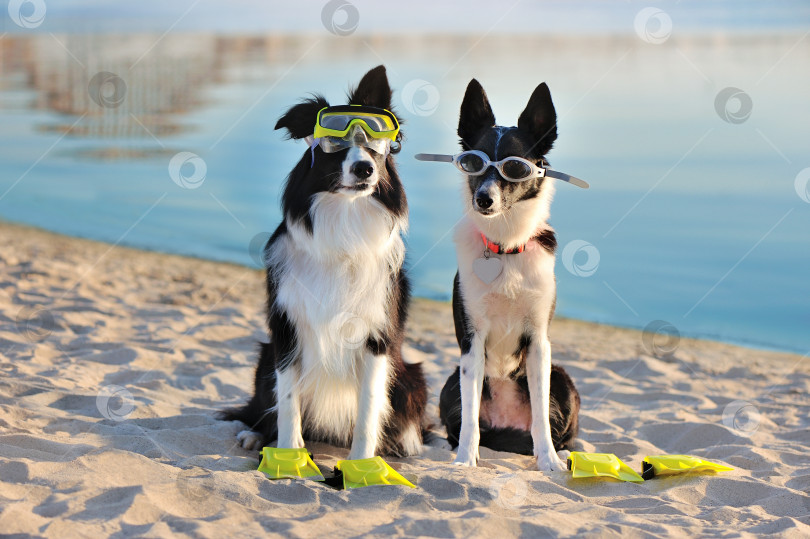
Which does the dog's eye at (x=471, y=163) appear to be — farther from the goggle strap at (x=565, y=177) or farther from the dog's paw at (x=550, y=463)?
the dog's paw at (x=550, y=463)

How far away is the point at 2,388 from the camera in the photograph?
4.64 meters

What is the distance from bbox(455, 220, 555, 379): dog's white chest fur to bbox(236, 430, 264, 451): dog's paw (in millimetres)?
1251

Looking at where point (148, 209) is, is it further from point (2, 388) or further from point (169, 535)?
point (169, 535)

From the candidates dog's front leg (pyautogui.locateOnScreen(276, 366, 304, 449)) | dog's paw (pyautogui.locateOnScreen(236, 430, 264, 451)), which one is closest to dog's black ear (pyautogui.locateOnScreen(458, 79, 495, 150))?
dog's front leg (pyautogui.locateOnScreen(276, 366, 304, 449))

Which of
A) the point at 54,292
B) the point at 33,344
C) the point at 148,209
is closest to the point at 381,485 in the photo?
the point at 33,344

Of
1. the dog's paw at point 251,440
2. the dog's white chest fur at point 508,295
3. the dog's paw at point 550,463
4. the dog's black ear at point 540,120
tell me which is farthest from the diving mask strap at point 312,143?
the dog's paw at point 550,463

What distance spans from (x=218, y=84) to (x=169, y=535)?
1635 cm

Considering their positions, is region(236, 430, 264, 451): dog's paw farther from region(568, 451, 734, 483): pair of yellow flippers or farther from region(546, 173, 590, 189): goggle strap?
region(546, 173, 590, 189): goggle strap

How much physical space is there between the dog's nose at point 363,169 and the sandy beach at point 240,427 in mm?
1345

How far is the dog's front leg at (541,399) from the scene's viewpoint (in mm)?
4020

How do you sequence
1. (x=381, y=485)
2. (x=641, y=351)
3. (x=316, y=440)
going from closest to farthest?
(x=381, y=485) → (x=316, y=440) → (x=641, y=351)

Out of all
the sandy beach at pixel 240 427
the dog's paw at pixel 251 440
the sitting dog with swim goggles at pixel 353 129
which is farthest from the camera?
the dog's paw at pixel 251 440

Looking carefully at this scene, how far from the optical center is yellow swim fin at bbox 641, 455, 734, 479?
392 centimetres

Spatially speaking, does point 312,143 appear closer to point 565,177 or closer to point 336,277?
point 336,277
